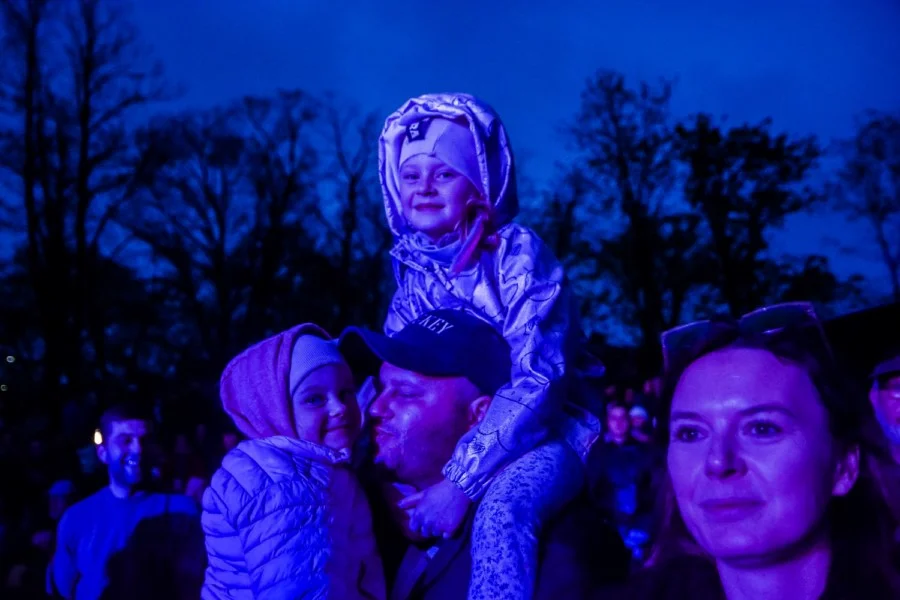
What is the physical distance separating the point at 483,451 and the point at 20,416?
13451 millimetres

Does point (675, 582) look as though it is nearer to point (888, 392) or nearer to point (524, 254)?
point (524, 254)

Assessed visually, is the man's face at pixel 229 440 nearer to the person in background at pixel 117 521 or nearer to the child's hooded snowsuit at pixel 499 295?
the person in background at pixel 117 521

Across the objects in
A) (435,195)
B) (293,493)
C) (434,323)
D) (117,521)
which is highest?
(435,195)

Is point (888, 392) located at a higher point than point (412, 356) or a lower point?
lower

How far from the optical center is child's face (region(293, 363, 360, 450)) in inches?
118

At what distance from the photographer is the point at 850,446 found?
1.89 m

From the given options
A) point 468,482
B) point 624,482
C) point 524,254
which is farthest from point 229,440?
point 468,482

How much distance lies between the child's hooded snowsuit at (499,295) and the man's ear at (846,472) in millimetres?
918

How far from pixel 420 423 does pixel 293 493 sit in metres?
0.43

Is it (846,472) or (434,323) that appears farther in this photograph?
(434,323)

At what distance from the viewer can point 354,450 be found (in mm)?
3021

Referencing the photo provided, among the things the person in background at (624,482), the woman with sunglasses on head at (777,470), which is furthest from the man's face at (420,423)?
the woman with sunglasses on head at (777,470)

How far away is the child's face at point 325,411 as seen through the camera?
9.83ft

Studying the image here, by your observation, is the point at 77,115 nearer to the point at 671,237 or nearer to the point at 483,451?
the point at 671,237
